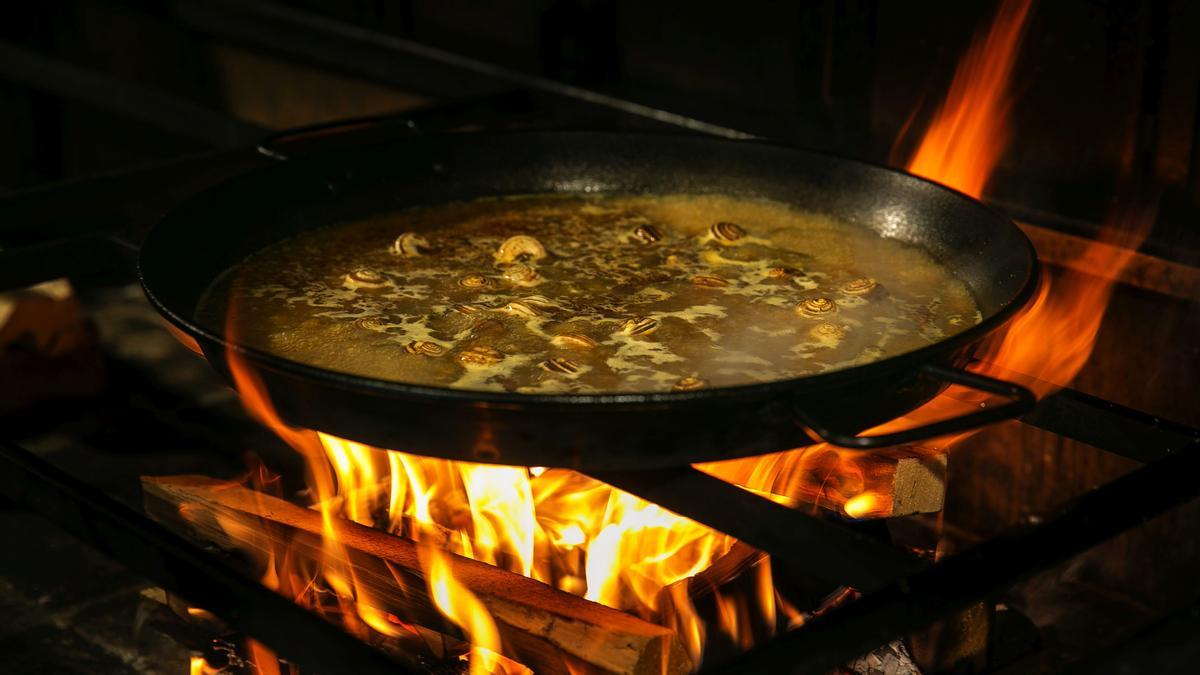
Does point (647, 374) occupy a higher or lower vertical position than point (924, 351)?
lower

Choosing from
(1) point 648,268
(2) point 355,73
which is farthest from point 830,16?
(2) point 355,73

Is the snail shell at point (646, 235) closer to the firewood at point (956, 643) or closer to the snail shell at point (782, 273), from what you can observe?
the snail shell at point (782, 273)

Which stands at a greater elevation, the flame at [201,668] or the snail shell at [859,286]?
the snail shell at [859,286]

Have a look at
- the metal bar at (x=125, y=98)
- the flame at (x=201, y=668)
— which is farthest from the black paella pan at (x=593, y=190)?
the metal bar at (x=125, y=98)

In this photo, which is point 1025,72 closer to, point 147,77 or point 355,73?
point 355,73

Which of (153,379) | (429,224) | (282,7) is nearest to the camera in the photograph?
(429,224)

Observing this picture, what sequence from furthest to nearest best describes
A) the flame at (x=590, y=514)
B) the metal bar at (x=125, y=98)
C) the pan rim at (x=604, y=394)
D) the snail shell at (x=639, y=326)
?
the metal bar at (x=125, y=98) → the flame at (x=590, y=514) → the snail shell at (x=639, y=326) → the pan rim at (x=604, y=394)

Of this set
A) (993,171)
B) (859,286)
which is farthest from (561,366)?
(993,171)

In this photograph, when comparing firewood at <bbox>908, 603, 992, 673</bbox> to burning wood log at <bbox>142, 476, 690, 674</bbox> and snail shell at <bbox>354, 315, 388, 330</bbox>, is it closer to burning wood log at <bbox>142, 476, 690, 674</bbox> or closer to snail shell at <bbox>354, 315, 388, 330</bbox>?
burning wood log at <bbox>142, 476, 690, 674</bbox>
